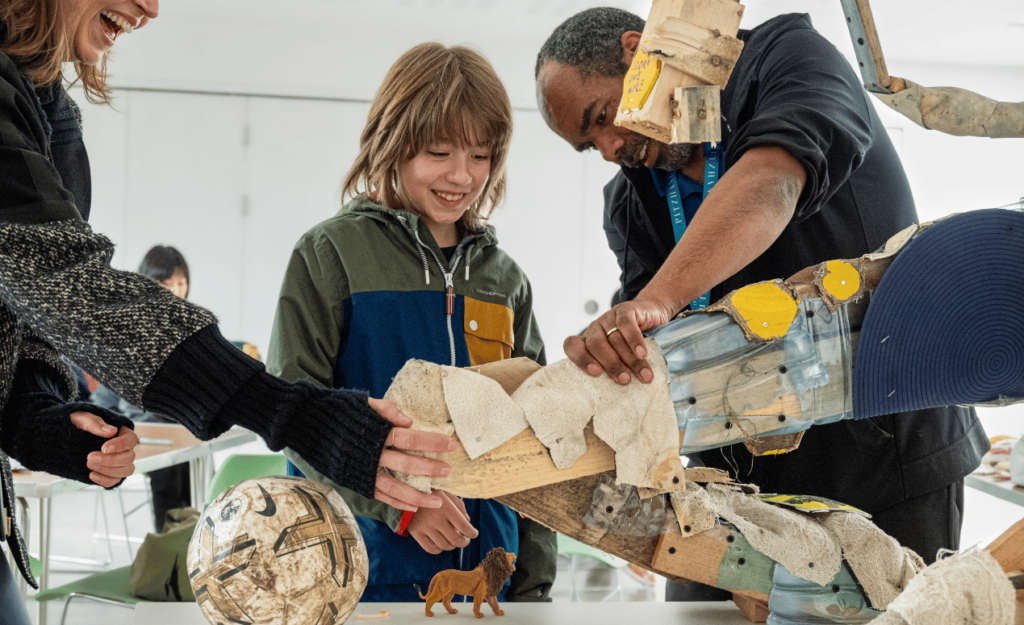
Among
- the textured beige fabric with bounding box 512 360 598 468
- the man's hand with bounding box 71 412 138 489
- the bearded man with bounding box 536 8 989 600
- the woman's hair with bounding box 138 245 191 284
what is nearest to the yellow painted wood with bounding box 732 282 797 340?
the bearded man with bounding box 536 8 989 600

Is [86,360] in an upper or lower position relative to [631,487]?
upper

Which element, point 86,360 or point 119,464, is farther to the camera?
point 119,464

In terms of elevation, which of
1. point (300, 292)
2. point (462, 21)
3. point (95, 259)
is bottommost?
point (300, 292)

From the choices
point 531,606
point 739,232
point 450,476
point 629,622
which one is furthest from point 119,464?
point 739,232

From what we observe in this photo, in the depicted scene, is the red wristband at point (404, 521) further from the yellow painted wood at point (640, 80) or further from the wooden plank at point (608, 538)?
the yellow painted wood at point (640, 80)

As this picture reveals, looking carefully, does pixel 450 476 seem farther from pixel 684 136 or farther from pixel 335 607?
pixel 684 136

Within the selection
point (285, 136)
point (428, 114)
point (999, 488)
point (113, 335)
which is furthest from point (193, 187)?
point (113, 335)

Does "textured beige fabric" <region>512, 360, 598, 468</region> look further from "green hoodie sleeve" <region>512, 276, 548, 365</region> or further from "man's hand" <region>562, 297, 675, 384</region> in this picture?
"green hoodie sleeve" <region>512, 276, 548, 365</region>

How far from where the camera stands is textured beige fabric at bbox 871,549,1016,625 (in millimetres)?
963

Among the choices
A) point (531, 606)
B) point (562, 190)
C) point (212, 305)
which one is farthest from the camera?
point (562, 190)

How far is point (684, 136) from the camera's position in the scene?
90 centimetres

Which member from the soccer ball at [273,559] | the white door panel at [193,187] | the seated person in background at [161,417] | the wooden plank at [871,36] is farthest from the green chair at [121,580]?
the white door panel at [193,187]

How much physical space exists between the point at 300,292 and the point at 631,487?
661 mm

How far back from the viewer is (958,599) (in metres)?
0.98
